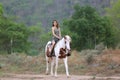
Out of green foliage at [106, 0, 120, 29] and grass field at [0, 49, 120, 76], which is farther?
green foliage at [106, 0, 120, 29]

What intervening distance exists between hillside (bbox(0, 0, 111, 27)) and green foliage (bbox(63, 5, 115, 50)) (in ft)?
270

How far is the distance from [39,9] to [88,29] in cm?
10334

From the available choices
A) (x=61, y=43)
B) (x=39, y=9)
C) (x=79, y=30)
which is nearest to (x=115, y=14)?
(x=79, y=30)

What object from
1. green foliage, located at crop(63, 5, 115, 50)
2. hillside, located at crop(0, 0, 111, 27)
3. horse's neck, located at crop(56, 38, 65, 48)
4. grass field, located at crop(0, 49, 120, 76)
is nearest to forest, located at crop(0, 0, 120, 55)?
green foliage, located at crop(63, 5, 115, 50)

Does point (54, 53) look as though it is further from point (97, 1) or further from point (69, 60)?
point (97, 1)

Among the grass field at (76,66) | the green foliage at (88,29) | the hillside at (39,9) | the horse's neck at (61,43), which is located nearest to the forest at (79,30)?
the green foliage at (88,29)

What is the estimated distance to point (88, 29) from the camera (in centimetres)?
5756

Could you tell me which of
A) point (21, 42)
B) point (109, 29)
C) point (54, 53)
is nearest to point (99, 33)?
point (109, 29)

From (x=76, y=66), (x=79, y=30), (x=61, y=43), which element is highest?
(x=79, y=30)

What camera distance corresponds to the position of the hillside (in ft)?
479

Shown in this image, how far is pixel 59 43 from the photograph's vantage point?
1825 cm

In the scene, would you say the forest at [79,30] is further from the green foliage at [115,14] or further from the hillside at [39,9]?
the hillside at [39,9]

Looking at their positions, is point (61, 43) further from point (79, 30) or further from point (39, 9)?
point (39, 9)

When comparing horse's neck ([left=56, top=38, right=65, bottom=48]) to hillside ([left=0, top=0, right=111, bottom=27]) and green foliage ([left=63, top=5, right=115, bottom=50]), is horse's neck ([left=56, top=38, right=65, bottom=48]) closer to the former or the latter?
green foliage ([left=63, top=5, right=115, bottom=50])
